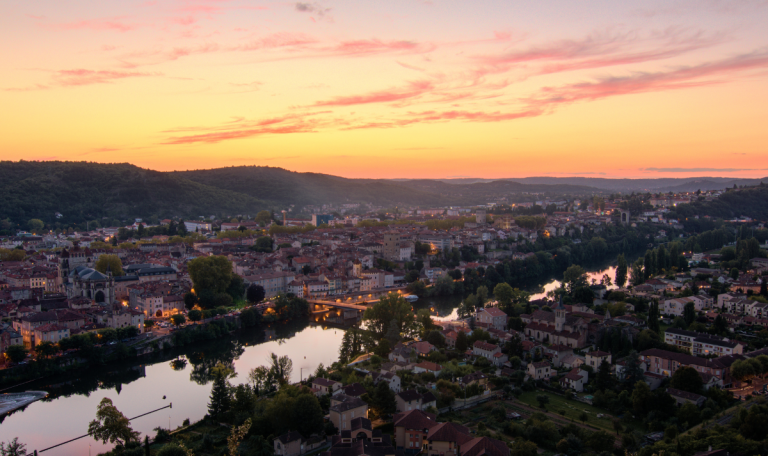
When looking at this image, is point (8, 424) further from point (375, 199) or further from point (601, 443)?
point (375, 199)

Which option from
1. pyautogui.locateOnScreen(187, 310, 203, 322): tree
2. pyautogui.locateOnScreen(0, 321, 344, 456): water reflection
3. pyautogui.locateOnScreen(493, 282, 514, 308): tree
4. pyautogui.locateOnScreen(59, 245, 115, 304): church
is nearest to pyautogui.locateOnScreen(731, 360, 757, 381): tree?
pyautogui.locateOnScreen(493, 282, 514, 308): tree

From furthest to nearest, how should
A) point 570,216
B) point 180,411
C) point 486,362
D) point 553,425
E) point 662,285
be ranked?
1. point 570,216
2. point 662,285
3. point 486,362
4. point 180,411
5. point 553,425

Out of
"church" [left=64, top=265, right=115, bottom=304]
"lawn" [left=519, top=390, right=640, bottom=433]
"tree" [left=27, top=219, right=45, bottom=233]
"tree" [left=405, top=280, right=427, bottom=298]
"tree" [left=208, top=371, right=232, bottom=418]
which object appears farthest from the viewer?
"tree" [left=27, top=219, right=45, bottom=233]

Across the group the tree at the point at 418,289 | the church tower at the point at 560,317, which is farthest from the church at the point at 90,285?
the church tower at the point at 560,317

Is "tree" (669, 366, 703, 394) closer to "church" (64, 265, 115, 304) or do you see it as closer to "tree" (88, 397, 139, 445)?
"tree" (88, 397, 139, 445)

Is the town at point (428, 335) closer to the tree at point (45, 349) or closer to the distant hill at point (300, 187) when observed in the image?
the tree at point (45, 349)

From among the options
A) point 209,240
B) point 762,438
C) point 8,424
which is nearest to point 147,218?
point 209,240
